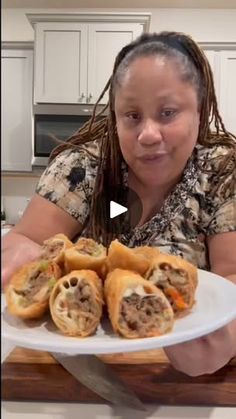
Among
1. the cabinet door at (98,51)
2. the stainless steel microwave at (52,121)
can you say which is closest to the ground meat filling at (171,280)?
the stainless steel microwave at (52,121)

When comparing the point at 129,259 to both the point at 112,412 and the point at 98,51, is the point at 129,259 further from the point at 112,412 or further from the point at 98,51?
the point at 98,51

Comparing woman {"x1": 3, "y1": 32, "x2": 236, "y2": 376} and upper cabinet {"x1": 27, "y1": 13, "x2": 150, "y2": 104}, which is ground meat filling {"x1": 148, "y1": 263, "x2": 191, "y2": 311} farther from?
upper cabinet {"x1": 27, "y1": 13, "x2": 150, "y2": 104}

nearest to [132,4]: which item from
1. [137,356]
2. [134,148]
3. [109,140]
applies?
[109,140]

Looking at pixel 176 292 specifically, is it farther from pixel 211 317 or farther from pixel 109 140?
pixel 109 140

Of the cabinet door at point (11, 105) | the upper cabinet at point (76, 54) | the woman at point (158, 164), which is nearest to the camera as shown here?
the cabinet door at point (11, 105)

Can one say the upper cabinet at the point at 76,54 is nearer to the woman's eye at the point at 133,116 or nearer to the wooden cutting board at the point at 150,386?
the woman's eye at the point at 133,116

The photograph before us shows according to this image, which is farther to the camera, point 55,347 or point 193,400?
point 193,400

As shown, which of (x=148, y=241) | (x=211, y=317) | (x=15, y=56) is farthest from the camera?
(x=148, y=241)
